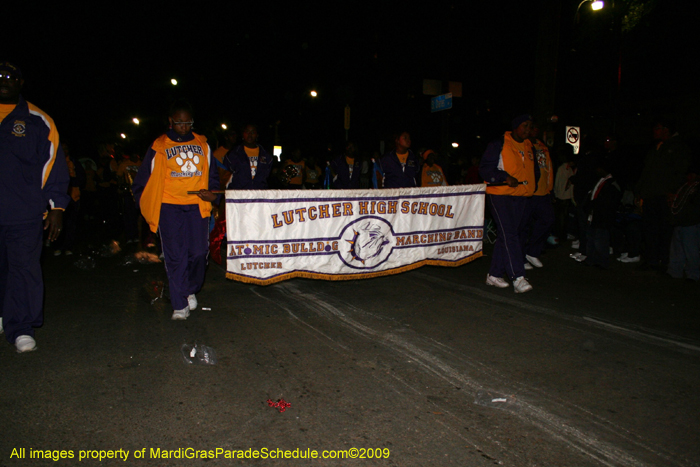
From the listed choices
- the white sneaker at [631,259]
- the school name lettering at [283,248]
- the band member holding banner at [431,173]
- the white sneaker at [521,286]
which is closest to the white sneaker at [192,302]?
the school name lettering at [283,248]

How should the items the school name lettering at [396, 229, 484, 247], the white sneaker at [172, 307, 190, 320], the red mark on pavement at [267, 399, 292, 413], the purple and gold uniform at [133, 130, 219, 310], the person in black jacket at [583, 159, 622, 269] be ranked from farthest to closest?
the person in black jacket at [583, 159, 622, 269]
the school name lettering at [396, 229, 484, 247]
the white sneaker at [172, 307, 190, 320]
the purple and gold uniform at [133, 130, 219, 310]
the red mark on pavement at [267, 399, 292, 413]

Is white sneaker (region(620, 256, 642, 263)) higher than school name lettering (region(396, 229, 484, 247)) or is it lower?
lower

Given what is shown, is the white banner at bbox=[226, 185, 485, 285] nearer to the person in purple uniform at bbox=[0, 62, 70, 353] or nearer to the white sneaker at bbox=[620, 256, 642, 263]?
the person in purple uniform at bbox=[0, 62, 70, 353]

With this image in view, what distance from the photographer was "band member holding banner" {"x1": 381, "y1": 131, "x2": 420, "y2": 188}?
8.10m

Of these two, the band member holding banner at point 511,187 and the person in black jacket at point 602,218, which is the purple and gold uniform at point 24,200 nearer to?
the band member holding banner at point 511,187

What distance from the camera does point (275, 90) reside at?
4031 cm

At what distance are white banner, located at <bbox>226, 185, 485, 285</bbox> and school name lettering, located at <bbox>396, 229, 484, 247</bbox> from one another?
0.01 meters

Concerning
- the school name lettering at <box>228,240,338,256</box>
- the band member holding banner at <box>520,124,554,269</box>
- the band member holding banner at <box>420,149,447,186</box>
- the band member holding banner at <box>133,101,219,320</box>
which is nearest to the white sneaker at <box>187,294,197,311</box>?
the band member holding banner at <box>133,101,219,320</box>

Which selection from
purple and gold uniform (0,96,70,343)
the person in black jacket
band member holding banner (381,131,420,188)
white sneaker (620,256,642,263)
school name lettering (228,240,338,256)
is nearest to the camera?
purple and gold uniform (0,96,70,343)

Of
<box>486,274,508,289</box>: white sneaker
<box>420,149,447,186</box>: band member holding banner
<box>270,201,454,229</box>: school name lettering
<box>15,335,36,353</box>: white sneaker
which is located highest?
<box>420,149,447,186</box>: band member holding banner

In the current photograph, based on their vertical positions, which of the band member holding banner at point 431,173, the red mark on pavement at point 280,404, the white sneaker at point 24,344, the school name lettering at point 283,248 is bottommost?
the red mark on pavement at point 280,404

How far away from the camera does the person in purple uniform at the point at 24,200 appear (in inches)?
155

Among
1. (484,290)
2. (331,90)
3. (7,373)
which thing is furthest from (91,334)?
(331,90)

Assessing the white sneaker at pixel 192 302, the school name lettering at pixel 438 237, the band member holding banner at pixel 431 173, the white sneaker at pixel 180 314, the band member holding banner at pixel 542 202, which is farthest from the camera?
the band member holding banner at pixel 431 173
